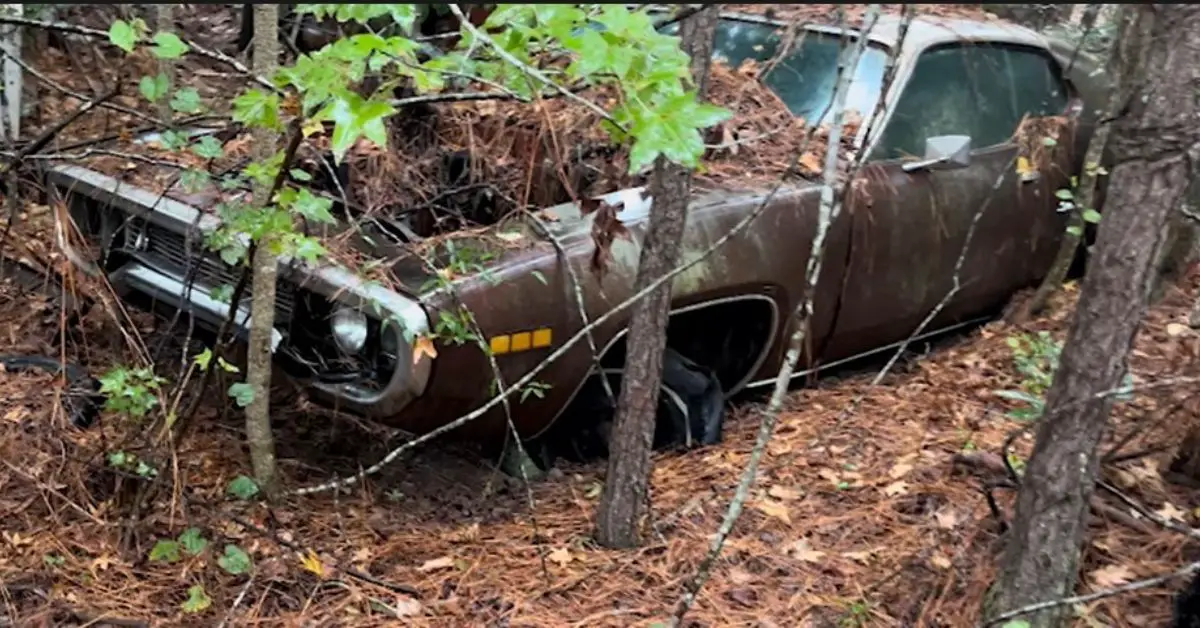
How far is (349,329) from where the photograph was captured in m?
3.40

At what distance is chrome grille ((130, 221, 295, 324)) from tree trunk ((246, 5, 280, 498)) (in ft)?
0.46

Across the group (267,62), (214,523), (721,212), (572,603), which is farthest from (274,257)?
(721,212)

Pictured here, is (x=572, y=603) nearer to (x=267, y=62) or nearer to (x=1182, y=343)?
(x=267, y=62)

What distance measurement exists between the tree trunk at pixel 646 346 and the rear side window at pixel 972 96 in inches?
65.2

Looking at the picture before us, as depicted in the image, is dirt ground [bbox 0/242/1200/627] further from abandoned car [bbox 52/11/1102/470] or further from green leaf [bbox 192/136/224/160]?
green leaf [bbox 192/136/224/160]

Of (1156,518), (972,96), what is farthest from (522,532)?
(972,96)

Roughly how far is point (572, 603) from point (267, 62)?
170cm

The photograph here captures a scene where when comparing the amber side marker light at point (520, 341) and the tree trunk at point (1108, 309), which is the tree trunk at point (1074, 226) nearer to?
the tree trunk at point (1108, 309)

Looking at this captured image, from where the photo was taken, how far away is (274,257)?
10.2 feet

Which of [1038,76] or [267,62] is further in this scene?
[1038,76]

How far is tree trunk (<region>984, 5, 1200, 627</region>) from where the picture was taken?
2215mm

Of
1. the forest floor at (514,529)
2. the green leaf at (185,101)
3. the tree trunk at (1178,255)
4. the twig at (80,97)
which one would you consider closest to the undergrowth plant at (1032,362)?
the forest floor at (514,529)

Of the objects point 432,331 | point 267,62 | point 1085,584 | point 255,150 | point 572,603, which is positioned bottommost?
point 572,603

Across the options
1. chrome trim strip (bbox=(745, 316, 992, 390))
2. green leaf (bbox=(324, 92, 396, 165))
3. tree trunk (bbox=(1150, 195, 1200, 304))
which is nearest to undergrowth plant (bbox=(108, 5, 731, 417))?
green leaf (bbox=(324, 92, 396, 165))
